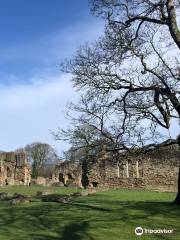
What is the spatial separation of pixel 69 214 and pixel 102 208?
1.58 meters

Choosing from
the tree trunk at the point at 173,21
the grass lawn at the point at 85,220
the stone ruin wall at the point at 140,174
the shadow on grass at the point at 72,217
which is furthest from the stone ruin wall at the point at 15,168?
the tree trunk at the point at 173,21

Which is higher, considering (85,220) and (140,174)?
(140,174)

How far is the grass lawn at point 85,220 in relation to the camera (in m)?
13.7

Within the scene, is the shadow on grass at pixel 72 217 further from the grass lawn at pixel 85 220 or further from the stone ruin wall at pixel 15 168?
the stone ruin wall at pixel 15 168

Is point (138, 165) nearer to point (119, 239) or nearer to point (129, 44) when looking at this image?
point (129, 44)

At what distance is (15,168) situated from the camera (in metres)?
44.9

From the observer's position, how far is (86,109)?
2019 cm

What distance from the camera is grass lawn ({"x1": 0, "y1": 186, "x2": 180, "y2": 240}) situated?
1374 cm

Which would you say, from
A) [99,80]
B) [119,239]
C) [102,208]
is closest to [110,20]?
[99,80]

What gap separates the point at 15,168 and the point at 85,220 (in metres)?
29.9

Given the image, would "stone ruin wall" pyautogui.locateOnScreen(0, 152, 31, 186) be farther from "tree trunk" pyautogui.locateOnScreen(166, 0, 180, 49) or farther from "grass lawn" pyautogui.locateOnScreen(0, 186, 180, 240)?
"tree trunk" pyautogui.locateOnScreen(166, 0, 180, 49)

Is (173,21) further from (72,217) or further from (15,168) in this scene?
(15,168)

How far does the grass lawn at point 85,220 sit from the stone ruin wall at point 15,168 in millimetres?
24624

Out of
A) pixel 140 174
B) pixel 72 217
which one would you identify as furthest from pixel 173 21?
pixel 140 174
